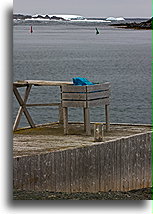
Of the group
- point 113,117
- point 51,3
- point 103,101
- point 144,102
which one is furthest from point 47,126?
point 144,102

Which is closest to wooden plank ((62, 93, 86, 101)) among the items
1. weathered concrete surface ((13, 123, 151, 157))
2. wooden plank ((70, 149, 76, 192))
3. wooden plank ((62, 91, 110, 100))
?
wooden plank ((62, 91, 110, 100))

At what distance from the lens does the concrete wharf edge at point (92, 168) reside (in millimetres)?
6367

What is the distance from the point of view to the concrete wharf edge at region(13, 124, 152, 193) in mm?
6367

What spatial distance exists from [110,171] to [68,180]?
0.51 meters

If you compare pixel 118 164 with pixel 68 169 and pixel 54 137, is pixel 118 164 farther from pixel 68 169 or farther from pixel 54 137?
pixel 54 137

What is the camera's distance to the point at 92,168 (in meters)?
6.79

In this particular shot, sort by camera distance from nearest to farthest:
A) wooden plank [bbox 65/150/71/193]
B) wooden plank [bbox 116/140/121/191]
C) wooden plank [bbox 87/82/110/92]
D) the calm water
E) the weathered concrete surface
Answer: wooden plank [bbox 65/150/71/193] < the weathered concrete surface < wooden plank [bbox 116/140/121/191] < wooden plank [bbox 87/82/110/92] < the calm water

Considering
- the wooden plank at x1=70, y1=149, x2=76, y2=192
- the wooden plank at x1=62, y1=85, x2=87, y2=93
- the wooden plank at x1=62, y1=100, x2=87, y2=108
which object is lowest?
the wooden plank at x1=70, y1=149, x2=76, y2=192

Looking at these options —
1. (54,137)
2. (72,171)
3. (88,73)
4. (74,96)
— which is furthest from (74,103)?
(88,73)

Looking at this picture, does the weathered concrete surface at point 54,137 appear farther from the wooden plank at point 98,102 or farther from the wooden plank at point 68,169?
the wooden plank at point 98,102

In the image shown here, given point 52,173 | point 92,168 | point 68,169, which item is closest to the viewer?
point 52,173

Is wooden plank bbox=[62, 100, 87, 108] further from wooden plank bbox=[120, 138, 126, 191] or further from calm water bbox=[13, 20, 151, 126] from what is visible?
calm water bbox=[13, 20, 151, 126]

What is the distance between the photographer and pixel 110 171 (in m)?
6.94

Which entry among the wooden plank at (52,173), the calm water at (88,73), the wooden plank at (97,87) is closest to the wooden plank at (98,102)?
the wooden plank at (97,87)
